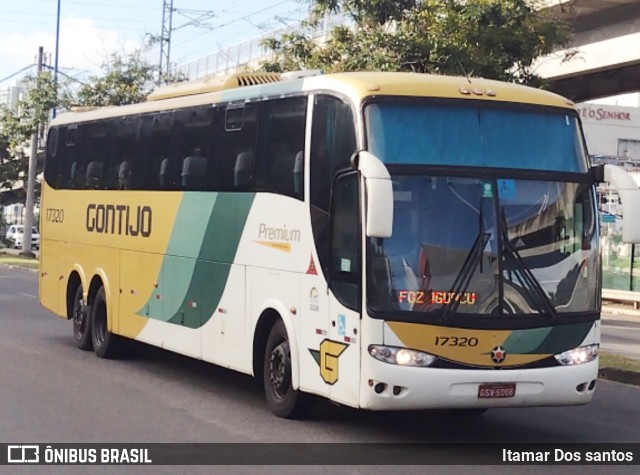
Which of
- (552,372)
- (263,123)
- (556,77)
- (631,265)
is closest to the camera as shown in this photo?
(552,372)

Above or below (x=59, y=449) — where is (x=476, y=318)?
above

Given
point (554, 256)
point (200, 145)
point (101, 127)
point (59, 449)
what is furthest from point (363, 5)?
point (59, 449)

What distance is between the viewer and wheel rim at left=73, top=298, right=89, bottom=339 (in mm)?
16781

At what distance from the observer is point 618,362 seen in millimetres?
16234

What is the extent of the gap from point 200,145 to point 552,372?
5.22 metres

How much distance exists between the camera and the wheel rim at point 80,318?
16.8m

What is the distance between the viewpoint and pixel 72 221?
57.7 feet

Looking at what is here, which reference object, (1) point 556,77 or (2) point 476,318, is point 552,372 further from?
(1) point 556,77

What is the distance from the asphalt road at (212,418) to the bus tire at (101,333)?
0.50 m

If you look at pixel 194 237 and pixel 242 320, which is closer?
pixel 242 320

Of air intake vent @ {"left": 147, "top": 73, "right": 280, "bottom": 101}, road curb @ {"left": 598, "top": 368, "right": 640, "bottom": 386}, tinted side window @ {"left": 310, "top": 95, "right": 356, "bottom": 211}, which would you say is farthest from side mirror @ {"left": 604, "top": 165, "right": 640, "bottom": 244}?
road curb @ {"left": 598, "top": 368, "right": 640, "bottom": 386}

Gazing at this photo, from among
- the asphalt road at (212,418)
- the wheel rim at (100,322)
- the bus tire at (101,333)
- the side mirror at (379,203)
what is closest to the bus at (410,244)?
the side mirror at (379,203)

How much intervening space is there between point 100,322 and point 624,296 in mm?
21008

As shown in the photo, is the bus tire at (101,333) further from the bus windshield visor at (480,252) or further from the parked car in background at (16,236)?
the parked car in background at (16,236)
